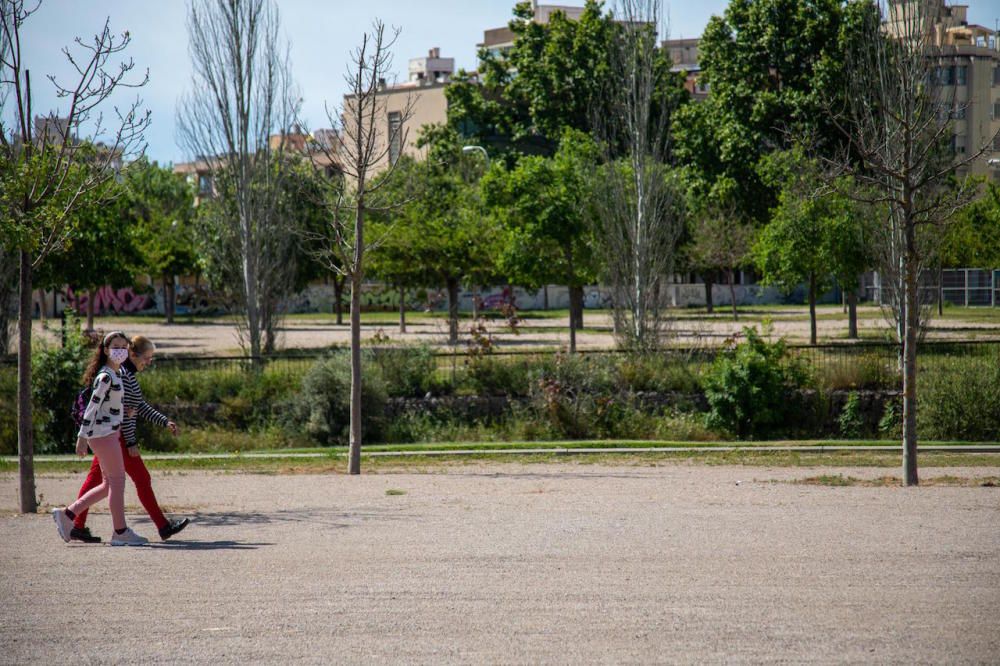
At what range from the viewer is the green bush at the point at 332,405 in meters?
21.0

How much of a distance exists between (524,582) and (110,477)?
3875 millimetres

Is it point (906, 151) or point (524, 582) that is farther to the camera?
point (906, 151)

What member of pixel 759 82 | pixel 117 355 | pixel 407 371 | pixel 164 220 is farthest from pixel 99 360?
pixel 164 220

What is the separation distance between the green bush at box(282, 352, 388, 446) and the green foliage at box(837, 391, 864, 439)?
9182mm

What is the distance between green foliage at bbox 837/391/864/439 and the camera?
21.9 m

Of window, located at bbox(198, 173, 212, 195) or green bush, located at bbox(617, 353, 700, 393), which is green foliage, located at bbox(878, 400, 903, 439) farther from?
window, located at bbox(198, 173, 212, 195)

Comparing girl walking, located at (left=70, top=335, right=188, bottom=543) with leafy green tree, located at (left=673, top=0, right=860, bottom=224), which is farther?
leafy green tree, located at (left=673, top=0, right=860, bottom=224)

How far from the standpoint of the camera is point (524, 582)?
816 cm

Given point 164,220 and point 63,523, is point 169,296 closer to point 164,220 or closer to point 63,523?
point 164,220

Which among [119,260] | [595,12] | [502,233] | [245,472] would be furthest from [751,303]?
[245,472]

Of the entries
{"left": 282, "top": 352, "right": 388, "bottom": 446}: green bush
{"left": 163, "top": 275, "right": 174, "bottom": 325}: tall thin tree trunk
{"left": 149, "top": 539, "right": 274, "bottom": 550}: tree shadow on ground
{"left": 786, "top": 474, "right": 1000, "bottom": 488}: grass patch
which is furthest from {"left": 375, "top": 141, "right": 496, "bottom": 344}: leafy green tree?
{"left": 149, "top": 539, "right": 274, "bottom": 550}: tree shadow on ground

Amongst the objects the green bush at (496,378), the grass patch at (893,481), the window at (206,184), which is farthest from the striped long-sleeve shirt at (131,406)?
the window at (206,184)

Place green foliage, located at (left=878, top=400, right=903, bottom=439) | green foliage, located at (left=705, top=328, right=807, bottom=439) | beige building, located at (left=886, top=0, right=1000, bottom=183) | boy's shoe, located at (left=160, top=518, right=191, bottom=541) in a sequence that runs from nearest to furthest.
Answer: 1. boy's shoe, located at (left=160, top=518, right=191, bottom=541)
2. green foliage, located at (left=705, top=328, right=807, bottom=439)
3. green foliage, located at (left=878, top=400, right=903, bottom=439)
4. beige building, located at (left=886, top=0, right=1000, bottom=183)

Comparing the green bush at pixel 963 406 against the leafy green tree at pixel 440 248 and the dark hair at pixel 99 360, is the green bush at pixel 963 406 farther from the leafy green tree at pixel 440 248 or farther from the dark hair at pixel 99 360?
the leafy green tree at pixel 440 248
